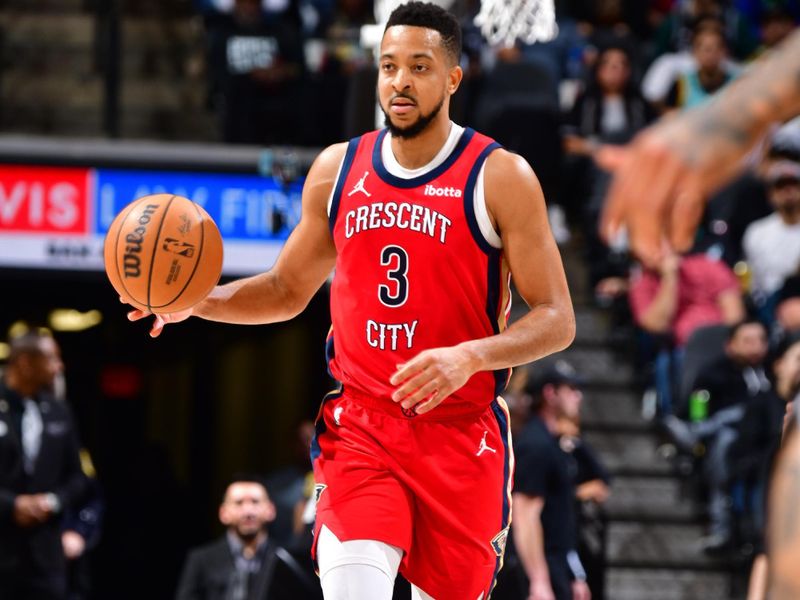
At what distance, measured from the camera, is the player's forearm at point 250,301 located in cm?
447

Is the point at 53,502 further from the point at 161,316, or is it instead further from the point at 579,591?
the point at 161,316

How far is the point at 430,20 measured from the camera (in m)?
4.24

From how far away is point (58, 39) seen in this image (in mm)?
10523

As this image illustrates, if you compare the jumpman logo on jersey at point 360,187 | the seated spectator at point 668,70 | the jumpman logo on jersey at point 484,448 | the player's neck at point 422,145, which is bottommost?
the jumpman logo on jersey at point 484,448

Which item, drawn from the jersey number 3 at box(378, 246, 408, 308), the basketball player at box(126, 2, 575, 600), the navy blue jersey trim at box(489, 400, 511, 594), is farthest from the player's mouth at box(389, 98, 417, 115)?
the navy blue jersey trim at box(489, 400, 511, 594)

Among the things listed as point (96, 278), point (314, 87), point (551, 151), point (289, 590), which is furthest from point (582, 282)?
point (289, 590)

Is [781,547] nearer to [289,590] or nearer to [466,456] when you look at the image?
[466,456]

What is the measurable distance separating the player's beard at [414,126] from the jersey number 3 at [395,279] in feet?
1.06

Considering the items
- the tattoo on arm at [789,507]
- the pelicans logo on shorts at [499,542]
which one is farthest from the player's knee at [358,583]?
the tattoo on arm at [789,507]

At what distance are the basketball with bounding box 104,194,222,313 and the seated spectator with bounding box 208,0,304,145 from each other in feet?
20.5

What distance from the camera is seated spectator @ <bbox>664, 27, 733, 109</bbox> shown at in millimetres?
10719

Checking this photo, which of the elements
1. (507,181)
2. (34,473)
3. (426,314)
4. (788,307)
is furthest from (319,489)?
(788,307)

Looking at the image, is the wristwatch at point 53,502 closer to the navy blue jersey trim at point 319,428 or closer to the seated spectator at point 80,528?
the seated spectator at point 80,528

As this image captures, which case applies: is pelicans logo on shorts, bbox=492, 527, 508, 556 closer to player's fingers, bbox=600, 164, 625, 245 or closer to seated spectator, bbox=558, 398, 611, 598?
player's fingers, bbox=600, 164, 625, 245
